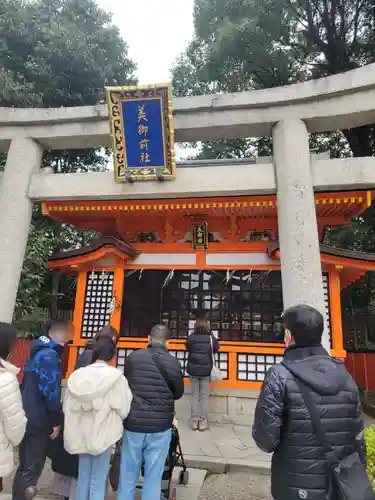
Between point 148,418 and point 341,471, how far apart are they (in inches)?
60.8

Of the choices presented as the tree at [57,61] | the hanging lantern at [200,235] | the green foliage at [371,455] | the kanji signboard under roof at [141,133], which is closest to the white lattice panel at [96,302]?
the hanging lantern at [200,235]

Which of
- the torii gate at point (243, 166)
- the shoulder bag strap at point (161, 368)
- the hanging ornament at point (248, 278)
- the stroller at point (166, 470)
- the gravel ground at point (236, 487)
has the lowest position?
the gravel ground at point (236, 487)

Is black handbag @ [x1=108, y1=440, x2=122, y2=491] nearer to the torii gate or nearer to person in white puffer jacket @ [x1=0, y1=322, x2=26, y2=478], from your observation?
person in white puffer jacket @ [x1=0, y1=322, x2=26, y2=478]

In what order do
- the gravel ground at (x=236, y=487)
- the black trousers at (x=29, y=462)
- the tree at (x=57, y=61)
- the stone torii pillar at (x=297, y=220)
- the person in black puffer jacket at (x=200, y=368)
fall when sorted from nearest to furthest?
the black trousers at (x=29, y=462) → the gravel ground at (x=236, y=487) → the stone torii pillar at (x=297, y=220) → the person in black puffer jacket at (x=200, y=368) → the tree at (x=57, y=61)

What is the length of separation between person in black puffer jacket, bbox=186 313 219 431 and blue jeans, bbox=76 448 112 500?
310cm

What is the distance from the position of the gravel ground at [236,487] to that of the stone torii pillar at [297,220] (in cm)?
178

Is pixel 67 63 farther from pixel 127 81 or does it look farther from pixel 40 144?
pixel 40 144

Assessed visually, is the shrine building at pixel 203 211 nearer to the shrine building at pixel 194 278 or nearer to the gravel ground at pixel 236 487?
the shrine building at pixel 194 278

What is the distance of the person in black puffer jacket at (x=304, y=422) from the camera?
1929 mm

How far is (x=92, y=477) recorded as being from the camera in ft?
9.52

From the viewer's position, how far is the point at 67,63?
1399cm

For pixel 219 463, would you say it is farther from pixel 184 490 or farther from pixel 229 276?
pixel 229 276

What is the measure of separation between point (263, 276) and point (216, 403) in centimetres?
275

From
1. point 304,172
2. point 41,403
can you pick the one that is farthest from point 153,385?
point 304,172
